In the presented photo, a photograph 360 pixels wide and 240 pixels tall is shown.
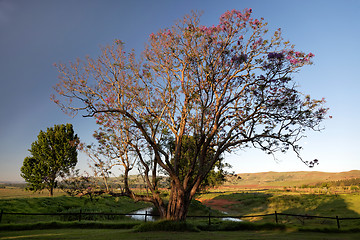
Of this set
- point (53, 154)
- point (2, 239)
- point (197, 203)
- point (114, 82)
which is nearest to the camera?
point (2, 239)

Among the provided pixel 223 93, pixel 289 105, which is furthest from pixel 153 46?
pixel 289 105

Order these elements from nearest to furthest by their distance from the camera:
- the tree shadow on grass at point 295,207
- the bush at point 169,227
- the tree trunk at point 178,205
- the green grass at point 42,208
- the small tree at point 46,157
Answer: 1. the bush at point 169,227
2. the tree trunk at point 178,205
3. the green grass at point 42,208
4. the tree shadow on grass at point 295,207
5. the small tree at point 46,157

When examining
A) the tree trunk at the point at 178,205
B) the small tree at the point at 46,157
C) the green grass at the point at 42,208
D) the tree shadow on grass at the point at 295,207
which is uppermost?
the small tree at the point at 46,157

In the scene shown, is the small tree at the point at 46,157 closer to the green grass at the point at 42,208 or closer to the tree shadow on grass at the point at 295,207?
the green grass at the point at 42,208

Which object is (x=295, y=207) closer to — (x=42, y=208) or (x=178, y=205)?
(x=178, y=205)

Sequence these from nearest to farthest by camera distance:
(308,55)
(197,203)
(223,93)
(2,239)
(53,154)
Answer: (2,239) < (308,55) < (223,93) < (197,203) < (53,154)

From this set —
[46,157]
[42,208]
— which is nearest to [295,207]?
[42,208]

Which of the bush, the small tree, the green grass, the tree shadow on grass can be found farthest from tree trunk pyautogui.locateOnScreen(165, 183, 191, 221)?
the small tree

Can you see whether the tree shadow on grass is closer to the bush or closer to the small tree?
the bush

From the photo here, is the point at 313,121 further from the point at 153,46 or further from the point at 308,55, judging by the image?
the point at 153,46

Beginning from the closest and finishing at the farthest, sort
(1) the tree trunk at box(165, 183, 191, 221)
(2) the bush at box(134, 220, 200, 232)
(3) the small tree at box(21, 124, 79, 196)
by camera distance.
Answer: (2) the bush at box(134, 220, 200, 232) < (1) the tree trunk at box(165, 183, 191, 221) < (3) the small tree at box(21, 124, 79, 196)

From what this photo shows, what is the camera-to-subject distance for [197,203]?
38.8 metres

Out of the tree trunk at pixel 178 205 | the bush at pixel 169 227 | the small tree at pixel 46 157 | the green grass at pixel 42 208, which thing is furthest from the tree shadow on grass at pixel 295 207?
the small tree at pixel 46 157

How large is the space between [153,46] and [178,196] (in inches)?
428
